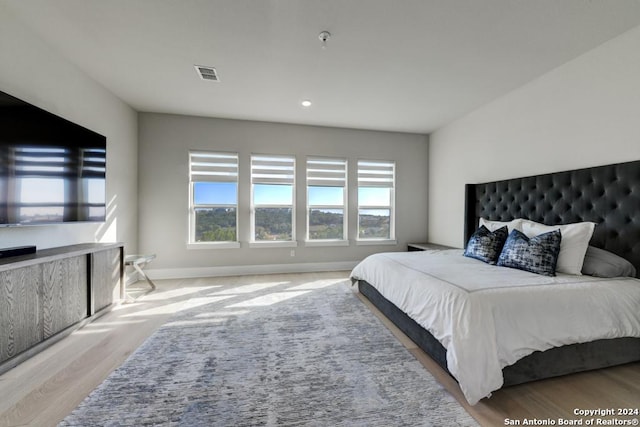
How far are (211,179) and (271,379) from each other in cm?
352

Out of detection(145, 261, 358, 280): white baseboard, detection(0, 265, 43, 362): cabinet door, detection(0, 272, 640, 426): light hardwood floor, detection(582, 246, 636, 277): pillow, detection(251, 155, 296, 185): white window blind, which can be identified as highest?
detection(251, 155, 296, 185): white window blind

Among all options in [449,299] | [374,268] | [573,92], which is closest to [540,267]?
[449,299]

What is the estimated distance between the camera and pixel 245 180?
4.50 metres

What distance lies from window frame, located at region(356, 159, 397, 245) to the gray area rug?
2444 millimetres

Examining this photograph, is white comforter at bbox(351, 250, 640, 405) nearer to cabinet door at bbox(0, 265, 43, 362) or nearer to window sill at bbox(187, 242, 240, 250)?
cabinet door at bbox(0, 265, 43, 362)

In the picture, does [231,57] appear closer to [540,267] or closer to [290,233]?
[290,233]

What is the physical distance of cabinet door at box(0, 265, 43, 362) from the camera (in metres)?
1.76

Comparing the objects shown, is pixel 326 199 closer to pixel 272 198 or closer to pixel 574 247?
pixel 272 198

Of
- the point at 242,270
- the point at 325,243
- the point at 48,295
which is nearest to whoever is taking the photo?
the point at 48,295

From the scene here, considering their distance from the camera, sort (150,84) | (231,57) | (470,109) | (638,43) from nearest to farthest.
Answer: (638,43) < (231,57) < (150,84) < (470,109)

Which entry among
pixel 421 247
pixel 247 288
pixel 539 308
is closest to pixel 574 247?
pixel 539 308

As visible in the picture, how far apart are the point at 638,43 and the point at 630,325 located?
2.34 m

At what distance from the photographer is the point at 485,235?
114 inches

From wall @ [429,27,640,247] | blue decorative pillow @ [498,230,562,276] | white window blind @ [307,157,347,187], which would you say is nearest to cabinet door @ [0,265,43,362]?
white window blind @ [307,157,347,187]
